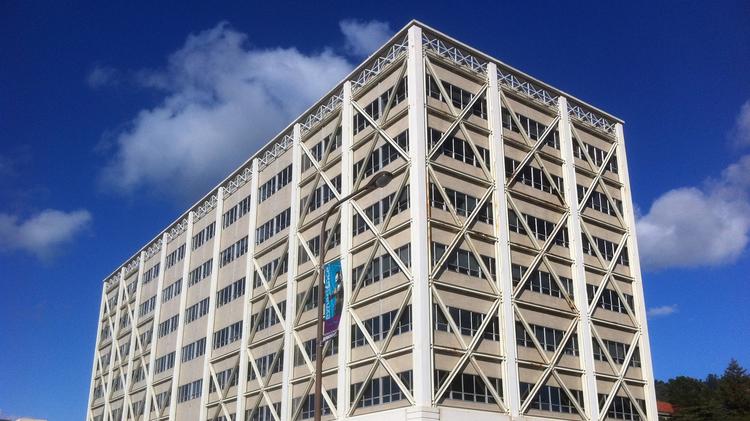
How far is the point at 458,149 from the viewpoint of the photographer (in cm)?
5047

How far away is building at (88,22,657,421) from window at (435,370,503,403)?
0.14m

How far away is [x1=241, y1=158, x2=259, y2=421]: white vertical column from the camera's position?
59.8 meters

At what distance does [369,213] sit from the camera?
50625 millimetres

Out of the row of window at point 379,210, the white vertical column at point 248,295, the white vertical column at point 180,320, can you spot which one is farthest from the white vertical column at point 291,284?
the white vertical column at point 180,320

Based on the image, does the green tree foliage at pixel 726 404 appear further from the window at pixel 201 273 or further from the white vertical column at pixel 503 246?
the window at pixel 201 273

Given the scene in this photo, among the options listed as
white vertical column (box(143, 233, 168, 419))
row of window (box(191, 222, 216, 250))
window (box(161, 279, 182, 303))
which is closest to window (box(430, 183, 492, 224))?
row of window (box(191, 222, 216, 250))

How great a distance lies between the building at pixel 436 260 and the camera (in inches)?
1785

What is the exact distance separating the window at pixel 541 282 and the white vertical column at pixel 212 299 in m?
31.3

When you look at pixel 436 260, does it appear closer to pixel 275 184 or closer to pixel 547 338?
pixel 547 338

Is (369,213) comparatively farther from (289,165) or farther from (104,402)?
(104,402)

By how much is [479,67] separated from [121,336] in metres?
59.9

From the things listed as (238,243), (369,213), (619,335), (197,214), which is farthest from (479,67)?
(197,214)

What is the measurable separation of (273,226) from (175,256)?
78.3 feet

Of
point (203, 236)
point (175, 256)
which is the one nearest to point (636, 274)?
point (203, 236)
